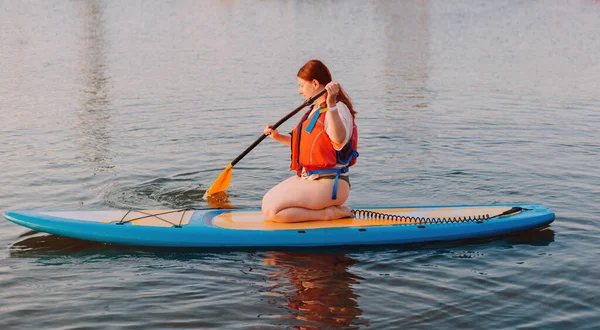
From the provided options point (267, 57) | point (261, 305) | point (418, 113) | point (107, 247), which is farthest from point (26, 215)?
point (267, 57)

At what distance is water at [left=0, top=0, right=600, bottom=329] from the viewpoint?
206 inches

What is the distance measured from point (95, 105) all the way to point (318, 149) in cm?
742

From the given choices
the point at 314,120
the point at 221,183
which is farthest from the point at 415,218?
the point at 221,183

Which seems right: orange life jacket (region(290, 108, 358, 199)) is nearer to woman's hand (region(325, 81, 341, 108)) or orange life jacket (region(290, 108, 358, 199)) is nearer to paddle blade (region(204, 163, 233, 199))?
woman's hand (region(325, 81, 341, 108))

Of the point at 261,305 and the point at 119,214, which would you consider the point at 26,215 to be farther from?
the point at 261,305

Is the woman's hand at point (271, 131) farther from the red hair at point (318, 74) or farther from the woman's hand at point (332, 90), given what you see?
the woman's hand at point (332, 90)

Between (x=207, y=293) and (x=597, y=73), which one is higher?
(x=597, y=73)

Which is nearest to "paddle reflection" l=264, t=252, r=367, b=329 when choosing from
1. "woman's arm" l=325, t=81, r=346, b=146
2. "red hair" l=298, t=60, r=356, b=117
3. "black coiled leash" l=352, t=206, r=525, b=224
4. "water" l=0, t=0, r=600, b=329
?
"water" l=0, t=0, r=600, b=329

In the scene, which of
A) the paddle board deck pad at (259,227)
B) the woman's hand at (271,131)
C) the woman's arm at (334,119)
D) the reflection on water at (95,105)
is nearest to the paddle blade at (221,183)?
the paddle board deck pad at (259,227)

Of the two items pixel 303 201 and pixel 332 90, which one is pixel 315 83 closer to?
pixel 332 90

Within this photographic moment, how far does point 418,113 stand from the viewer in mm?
12281

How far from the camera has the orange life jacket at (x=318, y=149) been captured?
6.11m

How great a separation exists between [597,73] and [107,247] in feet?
41.8

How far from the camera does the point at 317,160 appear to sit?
243 inches
